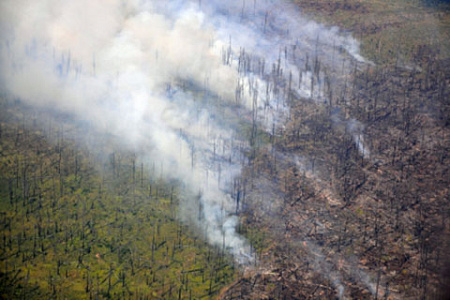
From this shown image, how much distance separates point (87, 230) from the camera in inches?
5664

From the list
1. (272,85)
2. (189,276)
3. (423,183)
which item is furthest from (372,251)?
(272,85)

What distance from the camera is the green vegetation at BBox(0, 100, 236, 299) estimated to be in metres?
128

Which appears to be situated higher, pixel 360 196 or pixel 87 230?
pixel 360 196

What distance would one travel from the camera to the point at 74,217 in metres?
147

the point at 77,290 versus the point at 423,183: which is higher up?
the point at 423,183

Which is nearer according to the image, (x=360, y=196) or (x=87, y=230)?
(x=87, y=230)

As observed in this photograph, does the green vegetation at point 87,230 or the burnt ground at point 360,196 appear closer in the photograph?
the green vegetation at point 87,230

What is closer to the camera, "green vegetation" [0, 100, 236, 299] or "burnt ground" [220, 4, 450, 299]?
"green vegetation" [0, 100, 236, 299]

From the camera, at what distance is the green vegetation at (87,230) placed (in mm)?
128500

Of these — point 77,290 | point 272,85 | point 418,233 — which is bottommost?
point 77,290

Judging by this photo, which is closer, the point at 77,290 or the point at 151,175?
the point at 77,290

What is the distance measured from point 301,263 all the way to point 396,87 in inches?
3374

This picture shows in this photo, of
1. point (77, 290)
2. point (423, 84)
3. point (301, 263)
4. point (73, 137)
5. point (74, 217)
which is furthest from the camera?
point (423, 84)

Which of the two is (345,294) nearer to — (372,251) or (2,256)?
(372,251)
